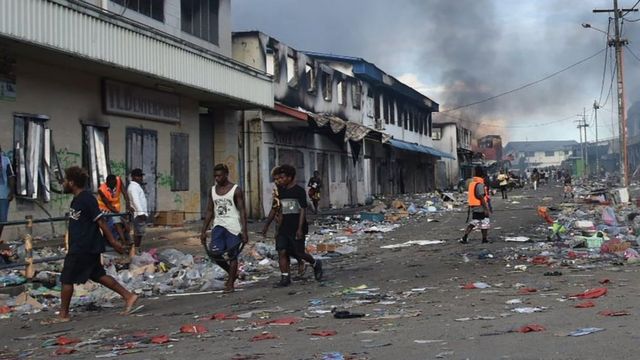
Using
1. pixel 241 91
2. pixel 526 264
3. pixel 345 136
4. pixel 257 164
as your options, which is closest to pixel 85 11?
pixel 241 91

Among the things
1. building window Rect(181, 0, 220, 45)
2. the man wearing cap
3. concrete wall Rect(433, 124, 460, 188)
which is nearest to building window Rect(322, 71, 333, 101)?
building window Rect(181, 0, 220, 45)

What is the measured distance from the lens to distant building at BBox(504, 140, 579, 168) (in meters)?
142

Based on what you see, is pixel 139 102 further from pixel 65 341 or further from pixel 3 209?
pixel 65 341

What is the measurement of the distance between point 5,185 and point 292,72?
1594 centimetres

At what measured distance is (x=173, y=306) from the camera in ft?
26.1

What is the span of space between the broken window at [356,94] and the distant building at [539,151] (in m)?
111

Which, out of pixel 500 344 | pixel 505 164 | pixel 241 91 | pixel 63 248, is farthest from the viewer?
pixel 505 164

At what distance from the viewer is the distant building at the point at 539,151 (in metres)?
142

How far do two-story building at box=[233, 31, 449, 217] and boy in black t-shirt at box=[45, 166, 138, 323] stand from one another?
Result: 14976 mm

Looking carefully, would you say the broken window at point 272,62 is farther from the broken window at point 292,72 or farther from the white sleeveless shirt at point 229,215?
the white sleeveless shirt at point 229,215

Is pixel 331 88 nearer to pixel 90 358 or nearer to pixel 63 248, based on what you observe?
pixel 63 248

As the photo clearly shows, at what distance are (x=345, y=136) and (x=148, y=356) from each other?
21.1 m

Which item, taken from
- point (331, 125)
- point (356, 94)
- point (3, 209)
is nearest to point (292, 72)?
point (331, 125)

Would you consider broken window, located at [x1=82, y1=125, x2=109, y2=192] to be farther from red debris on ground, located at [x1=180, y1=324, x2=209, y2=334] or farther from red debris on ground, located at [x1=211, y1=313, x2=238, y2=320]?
red debris on ground, located at [x1=180, y1=324, x2=209, y2=334]
